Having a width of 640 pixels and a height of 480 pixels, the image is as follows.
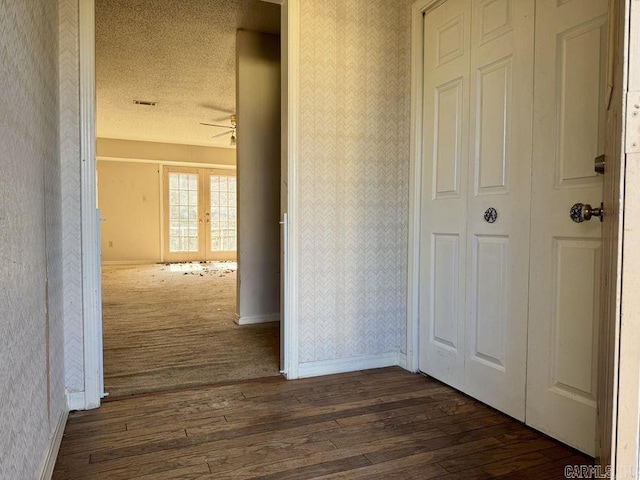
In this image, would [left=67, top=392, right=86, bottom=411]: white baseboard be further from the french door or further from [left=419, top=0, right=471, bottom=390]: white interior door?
the french door

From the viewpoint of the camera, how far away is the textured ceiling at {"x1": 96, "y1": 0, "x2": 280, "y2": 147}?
3338 mm

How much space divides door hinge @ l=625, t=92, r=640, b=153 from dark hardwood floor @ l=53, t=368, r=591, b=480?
1.22m

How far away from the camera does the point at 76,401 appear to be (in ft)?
6.36

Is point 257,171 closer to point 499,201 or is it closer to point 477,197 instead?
point 477,197

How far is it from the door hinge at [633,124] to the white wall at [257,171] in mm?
3139

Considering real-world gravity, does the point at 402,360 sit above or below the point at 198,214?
below

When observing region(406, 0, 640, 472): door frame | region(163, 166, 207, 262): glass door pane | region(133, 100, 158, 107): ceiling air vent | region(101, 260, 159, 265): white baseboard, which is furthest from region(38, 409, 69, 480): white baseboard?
region(163, 166, 207, 262): glass door pane

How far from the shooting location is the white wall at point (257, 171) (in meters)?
3.61

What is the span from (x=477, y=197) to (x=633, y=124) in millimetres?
1317

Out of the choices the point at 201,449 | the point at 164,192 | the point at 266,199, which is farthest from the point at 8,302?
the point at 164,192

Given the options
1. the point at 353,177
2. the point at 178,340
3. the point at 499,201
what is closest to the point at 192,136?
the point at 178,340

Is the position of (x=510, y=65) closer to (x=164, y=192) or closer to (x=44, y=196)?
(x=44, y=196)

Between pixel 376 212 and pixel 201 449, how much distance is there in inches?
62.6

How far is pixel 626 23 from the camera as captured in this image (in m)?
0.74
